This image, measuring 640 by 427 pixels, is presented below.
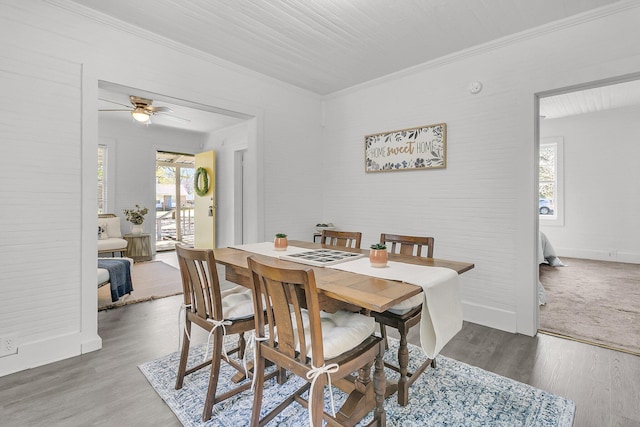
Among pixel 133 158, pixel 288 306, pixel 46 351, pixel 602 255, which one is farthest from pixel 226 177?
pixel 602 255

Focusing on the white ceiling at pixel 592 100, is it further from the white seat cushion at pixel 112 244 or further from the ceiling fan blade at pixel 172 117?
the white seat cushion at pixel 112 244

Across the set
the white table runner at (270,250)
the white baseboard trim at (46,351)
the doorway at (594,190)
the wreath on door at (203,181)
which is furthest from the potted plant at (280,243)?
the wreath on door at (203,181)

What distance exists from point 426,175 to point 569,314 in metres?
1.96

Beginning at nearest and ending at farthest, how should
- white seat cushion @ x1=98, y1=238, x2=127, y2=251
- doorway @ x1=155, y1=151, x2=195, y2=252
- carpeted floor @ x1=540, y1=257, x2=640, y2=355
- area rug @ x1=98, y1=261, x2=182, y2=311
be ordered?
1. carpeted floor @ x1=540, y1=257, x2=640, y2=355
2. area rug @ x1=98, y1=261, x2=182, y2=311
3. white seat cushion @ x1=98, y1=238, x2=127, y2=251
4. doorway @ x1=155, y1=151, x2=195, y2=252

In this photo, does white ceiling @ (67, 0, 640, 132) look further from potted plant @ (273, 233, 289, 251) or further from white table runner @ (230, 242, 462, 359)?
white table runner @ (230, 242, 462, 359)

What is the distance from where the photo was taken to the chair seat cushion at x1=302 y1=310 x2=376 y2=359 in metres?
1.42

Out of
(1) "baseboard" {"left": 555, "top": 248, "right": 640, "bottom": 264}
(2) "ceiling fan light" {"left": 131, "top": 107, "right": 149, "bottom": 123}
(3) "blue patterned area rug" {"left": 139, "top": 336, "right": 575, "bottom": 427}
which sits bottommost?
(3) "blue patterned area rug" {"left": 139, "top": 336, "right": 575, "bottom": 427}

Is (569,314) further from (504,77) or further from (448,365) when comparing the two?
(504,77)

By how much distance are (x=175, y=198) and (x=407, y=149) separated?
6.54 meters

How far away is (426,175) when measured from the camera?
3.46m

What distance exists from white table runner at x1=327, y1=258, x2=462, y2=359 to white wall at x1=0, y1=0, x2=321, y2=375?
6.71 ft

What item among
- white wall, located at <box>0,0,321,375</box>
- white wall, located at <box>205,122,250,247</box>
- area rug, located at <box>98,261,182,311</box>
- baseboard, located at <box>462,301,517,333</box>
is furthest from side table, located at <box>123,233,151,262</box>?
baseboard, located at <box>462,301,517,333</box>

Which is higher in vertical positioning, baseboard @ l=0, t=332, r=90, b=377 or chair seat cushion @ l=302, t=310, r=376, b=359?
chair seat cushion @ l=302, t=310, r=376, b=359

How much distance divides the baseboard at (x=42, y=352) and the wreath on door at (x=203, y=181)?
13.9 ft
